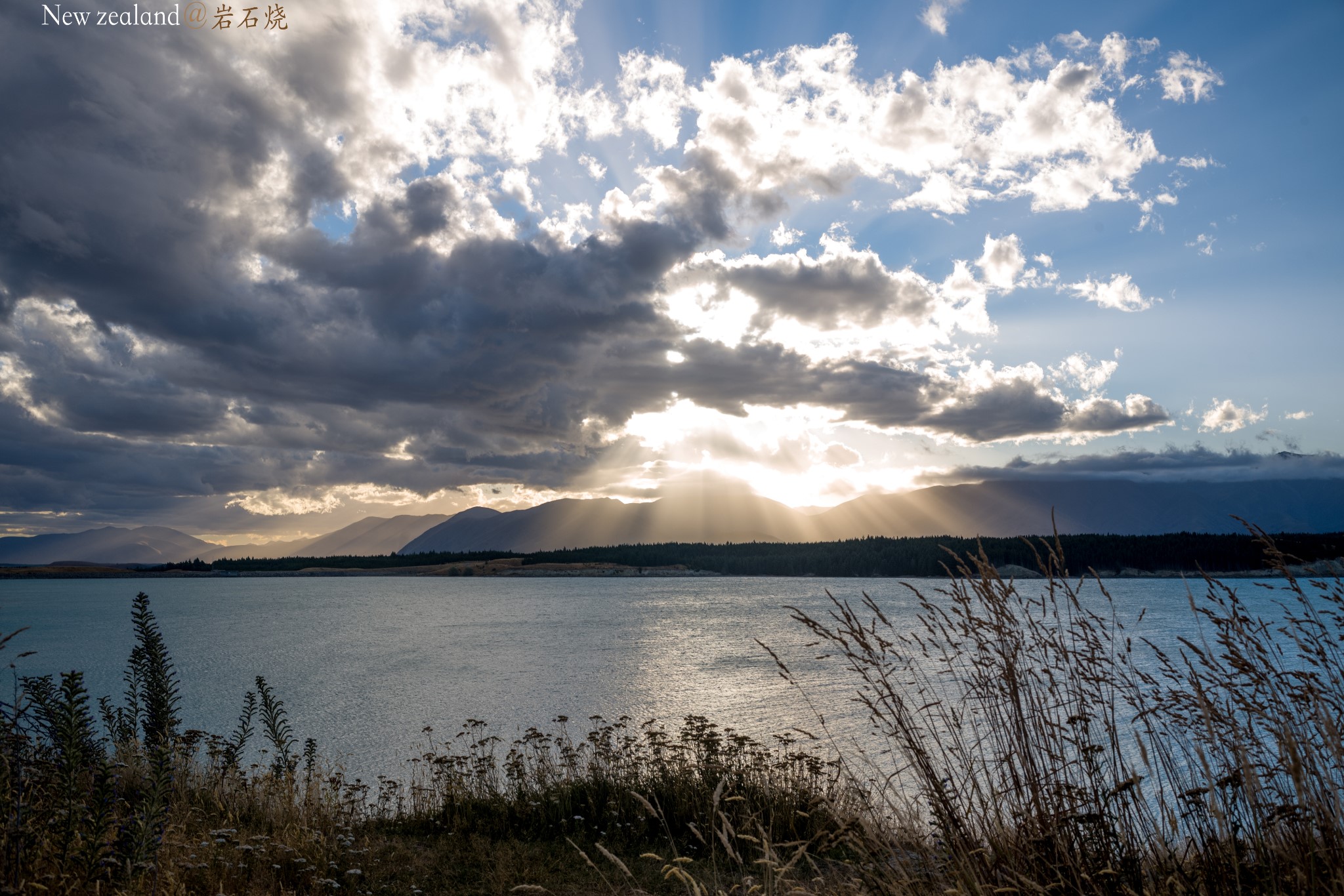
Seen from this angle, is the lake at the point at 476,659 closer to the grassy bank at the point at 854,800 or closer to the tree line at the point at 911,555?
the grassy bank at the point at 854,800

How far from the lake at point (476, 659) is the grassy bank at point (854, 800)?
7.98 meters

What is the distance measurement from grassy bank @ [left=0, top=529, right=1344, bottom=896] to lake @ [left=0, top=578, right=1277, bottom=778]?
7977mm

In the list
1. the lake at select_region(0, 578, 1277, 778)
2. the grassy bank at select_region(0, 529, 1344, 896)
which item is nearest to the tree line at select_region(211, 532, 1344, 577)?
the lake at select_region(0, 578, 1277, 778)

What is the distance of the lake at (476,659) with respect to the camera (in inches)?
902

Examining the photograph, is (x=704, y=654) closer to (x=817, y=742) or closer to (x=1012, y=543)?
(x=817, y=742)

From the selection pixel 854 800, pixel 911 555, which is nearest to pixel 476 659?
pixel 854 800

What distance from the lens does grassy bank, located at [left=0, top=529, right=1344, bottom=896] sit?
4.06 meters

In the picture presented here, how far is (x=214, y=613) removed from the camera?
82188 millimetres

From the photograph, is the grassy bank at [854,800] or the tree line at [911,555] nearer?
the grassy bank at [854,800]

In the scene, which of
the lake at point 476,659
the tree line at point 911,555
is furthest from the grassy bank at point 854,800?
the tree line at point 911,555

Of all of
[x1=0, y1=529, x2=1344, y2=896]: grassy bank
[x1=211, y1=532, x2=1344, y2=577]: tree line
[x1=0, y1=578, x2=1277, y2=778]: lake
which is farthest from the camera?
[x1=211, y1=532, x2=1344, y2=577]: tree line

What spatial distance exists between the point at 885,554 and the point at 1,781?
150m

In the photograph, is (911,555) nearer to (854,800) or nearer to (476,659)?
(476,659)

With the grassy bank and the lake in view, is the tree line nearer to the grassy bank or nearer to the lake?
the lake
